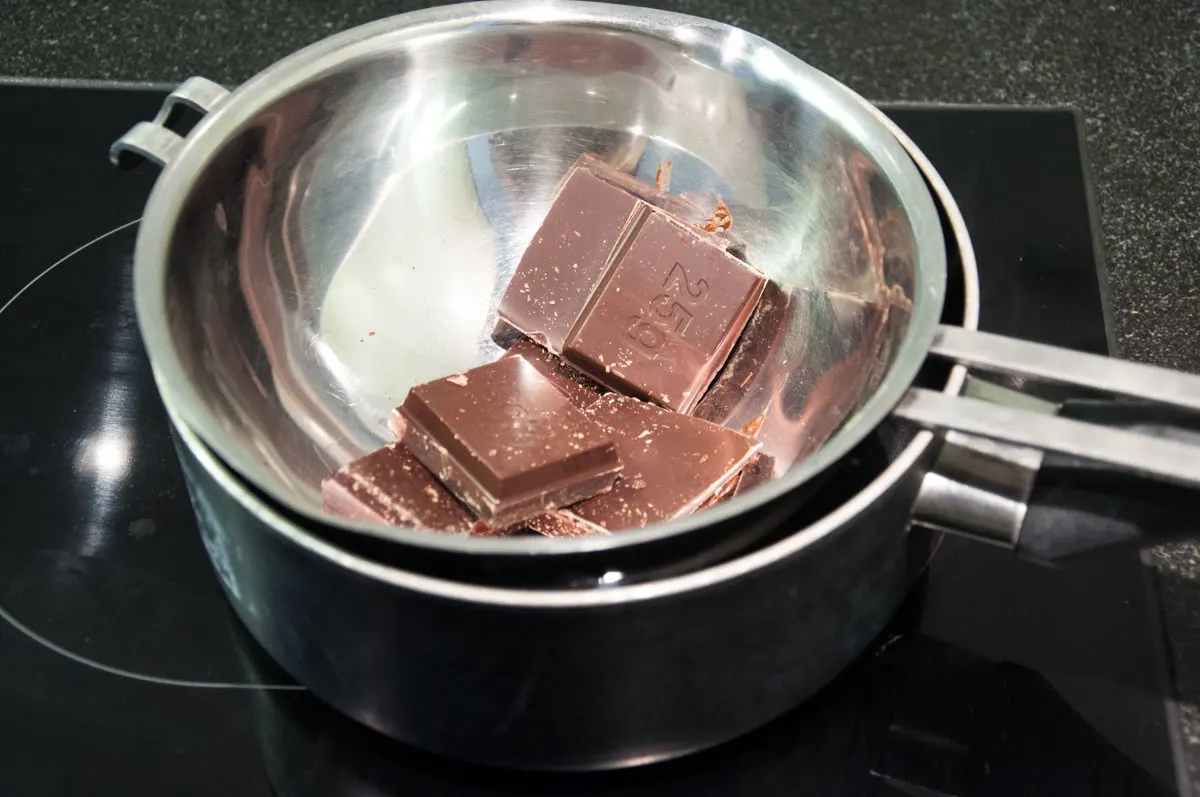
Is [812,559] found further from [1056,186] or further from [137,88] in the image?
[137,88]

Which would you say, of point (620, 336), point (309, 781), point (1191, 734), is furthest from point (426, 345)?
point (1191, 734)

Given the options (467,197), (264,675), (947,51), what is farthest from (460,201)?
(947,51)

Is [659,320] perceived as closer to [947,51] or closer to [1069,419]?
[1069,419]

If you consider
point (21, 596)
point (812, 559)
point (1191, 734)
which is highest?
point (812, 559)

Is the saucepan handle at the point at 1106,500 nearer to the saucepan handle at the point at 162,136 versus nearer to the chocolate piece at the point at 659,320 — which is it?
the chocolate piece at the point at 659,320

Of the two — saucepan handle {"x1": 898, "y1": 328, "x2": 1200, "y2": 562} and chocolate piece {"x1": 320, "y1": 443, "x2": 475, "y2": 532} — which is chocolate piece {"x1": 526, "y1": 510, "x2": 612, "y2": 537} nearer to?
chocolate piece {"x1": 320, "y1": 443, "x2": 475, "y2": 532}
